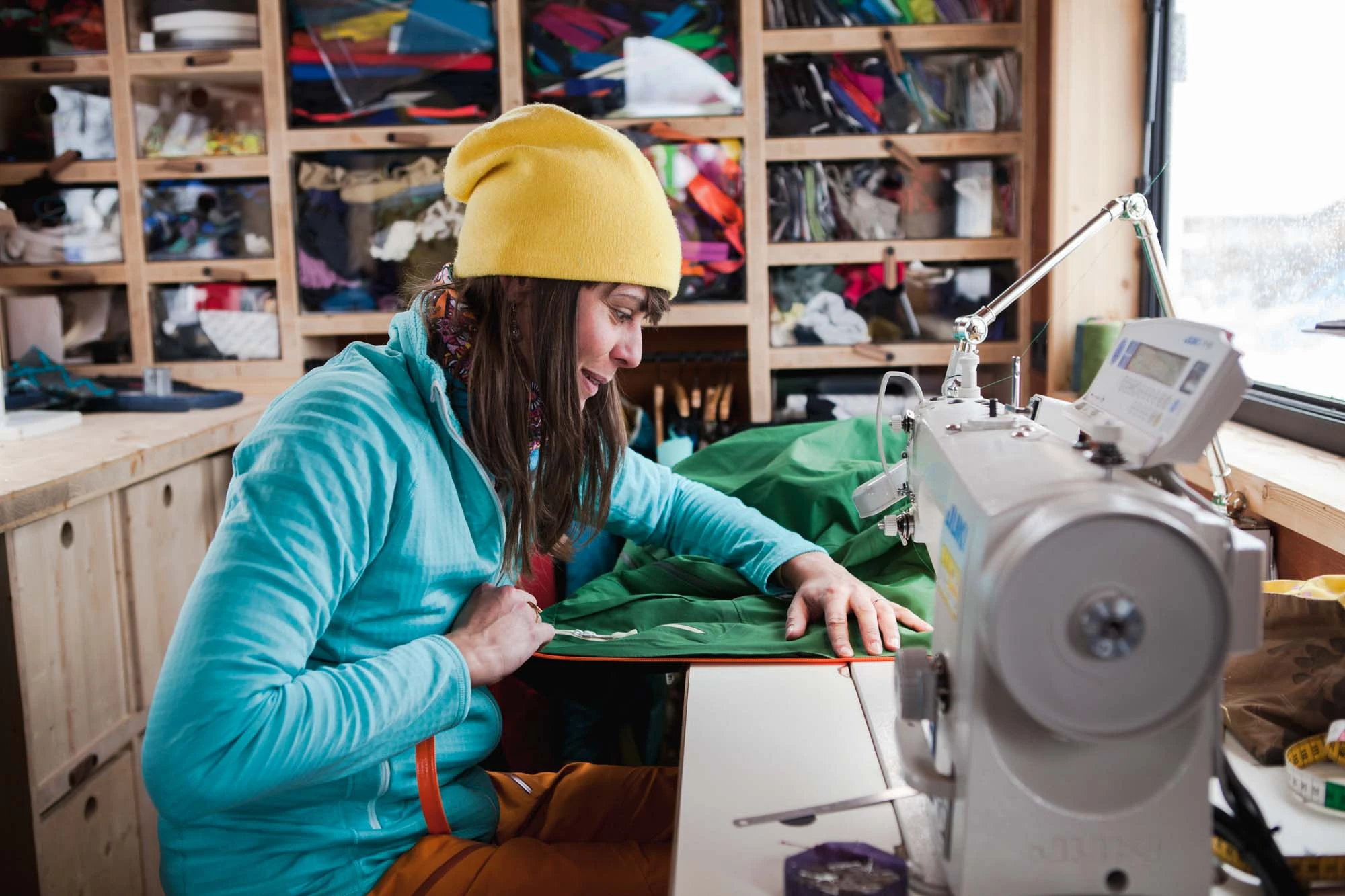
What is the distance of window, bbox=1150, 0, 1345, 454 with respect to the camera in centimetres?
198

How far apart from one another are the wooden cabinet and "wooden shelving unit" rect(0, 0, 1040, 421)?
92 cm

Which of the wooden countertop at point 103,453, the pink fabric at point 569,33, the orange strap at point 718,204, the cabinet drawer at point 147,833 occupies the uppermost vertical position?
the pink fabric at point 569,33

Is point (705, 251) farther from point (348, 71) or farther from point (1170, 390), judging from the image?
point (1170, 390)

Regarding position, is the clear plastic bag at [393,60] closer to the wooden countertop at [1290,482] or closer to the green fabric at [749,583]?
the green fabric at [749,583]

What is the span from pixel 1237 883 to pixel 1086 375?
1958 mm

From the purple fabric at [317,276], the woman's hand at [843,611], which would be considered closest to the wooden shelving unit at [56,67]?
the purple fabric at [317,276]

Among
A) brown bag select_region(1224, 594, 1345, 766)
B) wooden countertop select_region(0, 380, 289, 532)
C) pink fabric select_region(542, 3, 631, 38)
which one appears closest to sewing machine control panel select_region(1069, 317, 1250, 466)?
brown bag select_region(1224, 594, 1345, 766)

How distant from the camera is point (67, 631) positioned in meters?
2.05

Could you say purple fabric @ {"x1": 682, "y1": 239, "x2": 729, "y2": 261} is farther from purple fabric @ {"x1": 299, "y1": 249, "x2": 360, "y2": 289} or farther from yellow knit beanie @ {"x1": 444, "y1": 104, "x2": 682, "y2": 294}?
yellow knit beanie @ {"x1": 444, "y1": 104, "x2": 682, "y2": 294}

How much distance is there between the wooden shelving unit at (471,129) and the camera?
10.1ft

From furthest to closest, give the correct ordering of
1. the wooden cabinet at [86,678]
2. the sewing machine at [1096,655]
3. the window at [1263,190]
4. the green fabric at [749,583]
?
the window at [1263,190] → the wooden cabinet at [86,678] → the green fabric at [749,583] → the sewing machine at [1096,655]

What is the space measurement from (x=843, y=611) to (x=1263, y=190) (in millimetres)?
1458

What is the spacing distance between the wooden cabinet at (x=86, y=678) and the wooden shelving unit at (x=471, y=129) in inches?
36.1

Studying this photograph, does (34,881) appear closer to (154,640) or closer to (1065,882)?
(154,640)
